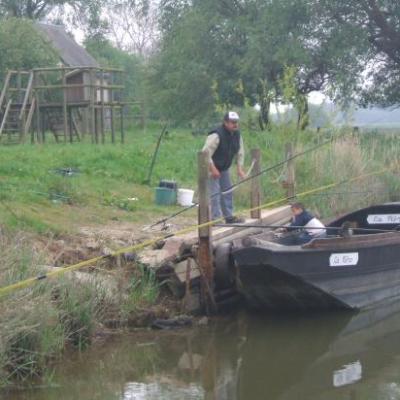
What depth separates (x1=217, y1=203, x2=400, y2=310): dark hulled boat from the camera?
1219cm

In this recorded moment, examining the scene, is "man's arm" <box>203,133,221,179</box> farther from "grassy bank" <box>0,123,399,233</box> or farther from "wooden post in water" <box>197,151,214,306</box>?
"grassy bank" <box>0,123,399,233</box>

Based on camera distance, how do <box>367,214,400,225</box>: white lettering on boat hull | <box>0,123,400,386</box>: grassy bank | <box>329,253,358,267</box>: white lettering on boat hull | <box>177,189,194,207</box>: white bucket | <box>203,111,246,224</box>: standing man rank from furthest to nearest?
1. <box>177,189,194,207</box>: white bucket
2. <box>367,214,400,225</box>: white lettering on boat hull
3. <box>203,111,246,224</box>: standing man
4. <box>329,253,358,267</box>: white lettering on boat hull
5. <box>0,123,400,386</box>: grassy bank

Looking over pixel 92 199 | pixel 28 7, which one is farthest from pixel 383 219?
pixel 28 7

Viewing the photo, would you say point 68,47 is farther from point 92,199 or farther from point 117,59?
point 92,199

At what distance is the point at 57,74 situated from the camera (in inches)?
1278

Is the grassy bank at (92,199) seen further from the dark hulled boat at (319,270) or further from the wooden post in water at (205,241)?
the dark hulled boat at (319,270)

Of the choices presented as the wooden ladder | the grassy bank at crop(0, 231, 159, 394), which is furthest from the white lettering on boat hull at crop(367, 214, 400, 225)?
the wooden ladder

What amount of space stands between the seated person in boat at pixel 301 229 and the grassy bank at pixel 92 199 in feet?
7.01

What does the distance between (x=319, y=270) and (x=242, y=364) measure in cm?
210

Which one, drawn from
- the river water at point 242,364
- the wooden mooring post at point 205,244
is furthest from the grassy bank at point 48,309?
the wooden mooring post at point 205,244

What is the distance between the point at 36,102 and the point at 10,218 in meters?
13.0

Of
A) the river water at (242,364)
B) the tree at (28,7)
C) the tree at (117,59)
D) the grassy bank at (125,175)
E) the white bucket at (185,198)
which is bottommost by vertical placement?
the river water at (242,364)

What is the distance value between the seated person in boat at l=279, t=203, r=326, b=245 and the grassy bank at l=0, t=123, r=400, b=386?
214 cm

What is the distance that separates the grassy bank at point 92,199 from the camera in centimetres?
980
